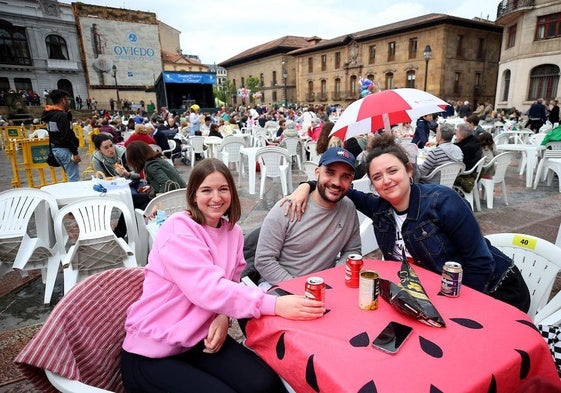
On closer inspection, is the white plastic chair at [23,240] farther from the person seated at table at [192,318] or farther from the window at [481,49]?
the window at [481,49]

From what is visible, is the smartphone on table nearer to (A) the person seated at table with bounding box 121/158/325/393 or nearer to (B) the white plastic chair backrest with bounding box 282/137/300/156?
(A) the person seated at table with bounding box 121/158/325/393

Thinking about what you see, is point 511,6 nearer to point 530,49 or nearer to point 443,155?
point 530,49

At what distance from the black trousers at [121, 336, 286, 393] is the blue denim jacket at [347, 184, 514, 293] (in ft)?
3.25

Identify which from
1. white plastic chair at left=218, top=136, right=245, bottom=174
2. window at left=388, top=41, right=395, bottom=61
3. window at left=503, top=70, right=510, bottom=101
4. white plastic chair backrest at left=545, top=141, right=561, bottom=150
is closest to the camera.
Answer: white plastic chair backrest at left=545, top=141, right=561, bottom=150

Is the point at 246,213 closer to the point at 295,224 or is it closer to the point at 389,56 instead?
the point at 295,224

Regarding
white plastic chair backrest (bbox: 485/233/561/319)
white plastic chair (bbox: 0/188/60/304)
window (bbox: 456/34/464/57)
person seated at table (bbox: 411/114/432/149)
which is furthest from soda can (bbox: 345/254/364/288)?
window (bbox: 456/34/464/57)

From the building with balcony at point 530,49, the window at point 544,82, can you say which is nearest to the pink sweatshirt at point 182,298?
the building with balcony at point 530,49

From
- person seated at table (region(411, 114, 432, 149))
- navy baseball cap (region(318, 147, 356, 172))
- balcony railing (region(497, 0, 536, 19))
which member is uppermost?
balcony railing (region(497, 0, 536, 19))

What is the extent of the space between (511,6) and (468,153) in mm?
24761

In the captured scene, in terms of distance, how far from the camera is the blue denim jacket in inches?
63.7

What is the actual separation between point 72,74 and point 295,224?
38688mm

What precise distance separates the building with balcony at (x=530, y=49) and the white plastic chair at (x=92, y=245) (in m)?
26.4

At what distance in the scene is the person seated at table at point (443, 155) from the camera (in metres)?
4.29

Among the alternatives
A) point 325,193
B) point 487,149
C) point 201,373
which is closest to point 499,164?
point 487,149
